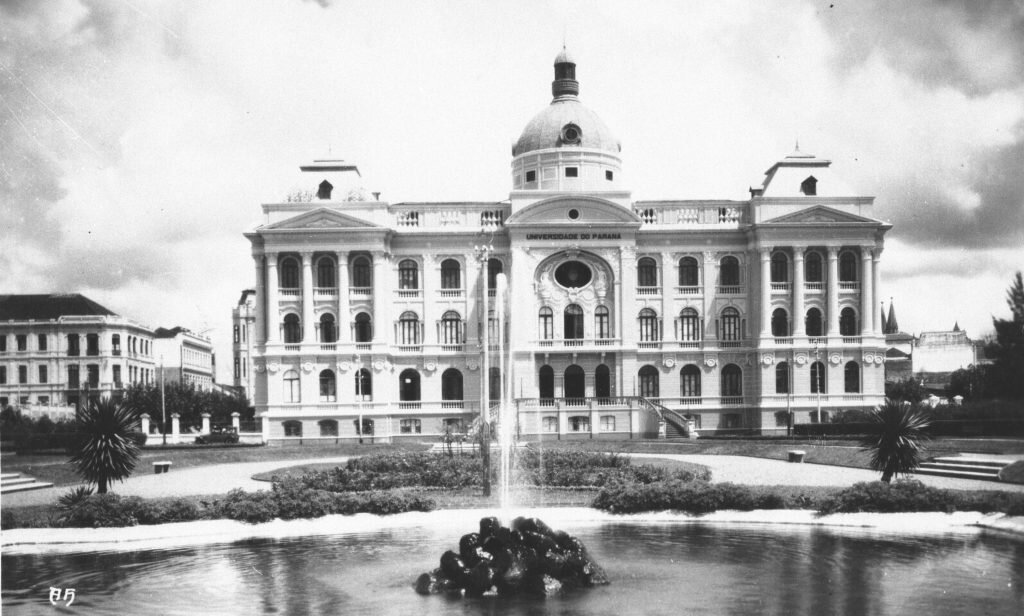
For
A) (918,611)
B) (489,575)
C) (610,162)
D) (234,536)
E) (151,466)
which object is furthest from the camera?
(610,162)

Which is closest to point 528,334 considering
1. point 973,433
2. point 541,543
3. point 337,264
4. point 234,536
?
point 337,264

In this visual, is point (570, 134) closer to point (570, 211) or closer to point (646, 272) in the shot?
point (570, 211)

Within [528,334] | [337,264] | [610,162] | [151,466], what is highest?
[610,162]

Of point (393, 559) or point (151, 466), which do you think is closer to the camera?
point (393, 559)

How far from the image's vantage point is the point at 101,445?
92.7 ft

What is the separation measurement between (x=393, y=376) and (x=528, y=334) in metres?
9.67

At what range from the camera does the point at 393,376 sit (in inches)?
2564

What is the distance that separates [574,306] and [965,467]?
34.2 meters

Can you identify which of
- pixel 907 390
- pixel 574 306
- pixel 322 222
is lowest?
pixel 907 390

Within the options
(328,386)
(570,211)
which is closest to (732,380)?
(570,211)

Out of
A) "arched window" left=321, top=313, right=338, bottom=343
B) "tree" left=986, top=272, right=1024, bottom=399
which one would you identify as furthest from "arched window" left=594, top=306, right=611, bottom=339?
"tree" left=986, top=272, right=1024, bottom=399

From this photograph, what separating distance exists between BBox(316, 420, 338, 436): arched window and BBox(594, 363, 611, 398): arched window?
17527mm

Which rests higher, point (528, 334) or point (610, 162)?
point (610, 162)

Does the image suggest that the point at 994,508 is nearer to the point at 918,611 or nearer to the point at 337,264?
the point at 918,611
